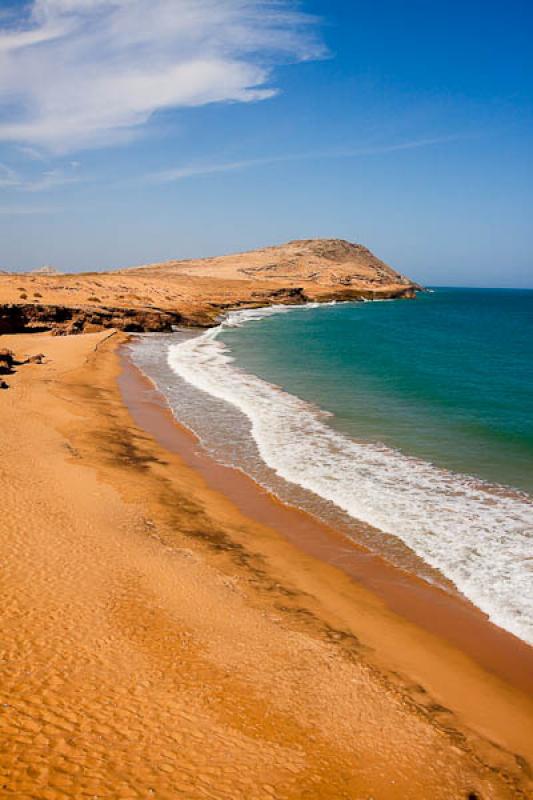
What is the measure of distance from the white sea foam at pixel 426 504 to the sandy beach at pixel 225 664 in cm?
110

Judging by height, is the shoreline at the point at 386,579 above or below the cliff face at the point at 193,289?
below

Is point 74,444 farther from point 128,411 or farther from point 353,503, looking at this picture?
point 353,503

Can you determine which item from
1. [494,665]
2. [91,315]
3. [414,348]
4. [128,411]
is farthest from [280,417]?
[91,315]

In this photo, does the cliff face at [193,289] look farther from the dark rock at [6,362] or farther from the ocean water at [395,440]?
the dark rock at [6,362]

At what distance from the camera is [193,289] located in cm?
8875

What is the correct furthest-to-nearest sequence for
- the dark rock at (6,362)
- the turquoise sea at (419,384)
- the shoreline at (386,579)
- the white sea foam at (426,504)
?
the dark rock at (6,362) < the turquoise sea at (419,384) < the white sea foam at (426,504) < the shoreline at (386,579)

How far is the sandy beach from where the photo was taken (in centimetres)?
574

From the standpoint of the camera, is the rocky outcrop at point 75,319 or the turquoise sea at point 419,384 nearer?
the turquoise sea at point 419,384

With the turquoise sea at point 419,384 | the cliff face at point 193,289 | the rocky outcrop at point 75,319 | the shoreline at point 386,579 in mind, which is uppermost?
the cliff face at point 193,289

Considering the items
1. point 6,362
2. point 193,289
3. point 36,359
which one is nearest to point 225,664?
point 6,362

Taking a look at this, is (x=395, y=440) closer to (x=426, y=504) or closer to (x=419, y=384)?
(x=426, y=504)

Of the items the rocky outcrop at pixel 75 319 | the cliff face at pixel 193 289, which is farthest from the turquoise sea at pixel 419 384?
the cliff face at pixel 193 289

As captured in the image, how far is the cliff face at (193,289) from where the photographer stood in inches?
1871

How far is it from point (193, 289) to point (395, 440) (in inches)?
2906
